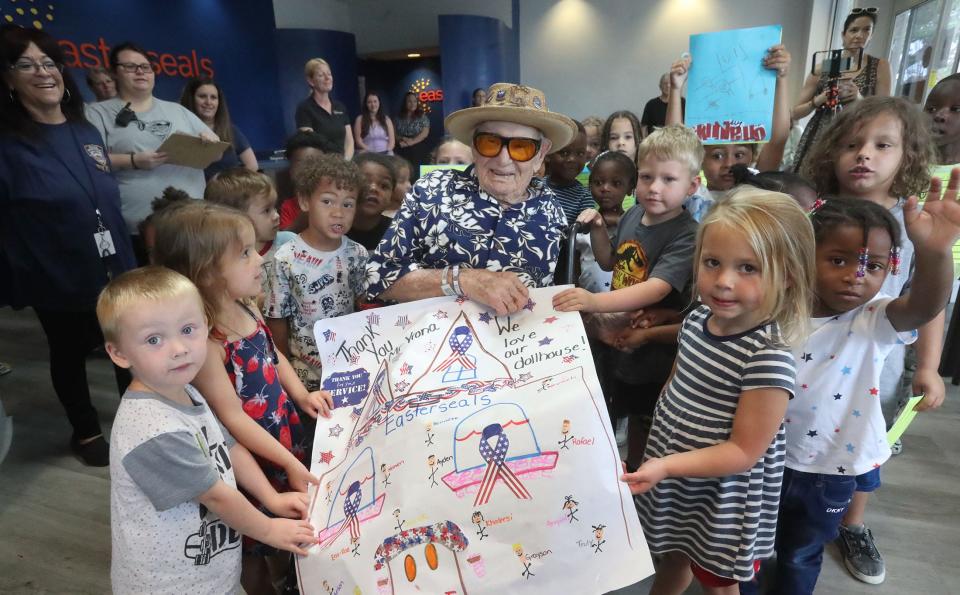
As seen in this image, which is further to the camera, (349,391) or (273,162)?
(273,162)

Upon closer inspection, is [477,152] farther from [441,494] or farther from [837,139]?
[837,139]

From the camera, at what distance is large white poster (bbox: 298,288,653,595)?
3.05ft

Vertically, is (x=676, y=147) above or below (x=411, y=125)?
below

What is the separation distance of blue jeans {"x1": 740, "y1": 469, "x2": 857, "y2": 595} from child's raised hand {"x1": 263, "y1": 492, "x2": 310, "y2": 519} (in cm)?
135

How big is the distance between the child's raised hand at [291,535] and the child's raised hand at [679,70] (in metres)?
2.41

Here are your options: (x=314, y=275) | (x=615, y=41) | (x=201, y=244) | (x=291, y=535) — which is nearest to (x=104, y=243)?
(x=314, y=275)

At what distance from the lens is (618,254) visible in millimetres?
1888

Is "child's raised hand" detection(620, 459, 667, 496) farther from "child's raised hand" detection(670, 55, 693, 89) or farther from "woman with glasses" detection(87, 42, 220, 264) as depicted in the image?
"woman with glasses" detection(87, 42, 220, 264)

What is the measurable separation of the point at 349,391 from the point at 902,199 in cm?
194

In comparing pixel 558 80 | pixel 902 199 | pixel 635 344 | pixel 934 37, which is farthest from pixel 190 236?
pixel 558 80

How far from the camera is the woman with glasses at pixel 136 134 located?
282cm

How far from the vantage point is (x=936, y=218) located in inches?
46.1

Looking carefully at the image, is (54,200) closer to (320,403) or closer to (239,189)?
(239,189)

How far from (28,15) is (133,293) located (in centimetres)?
569
